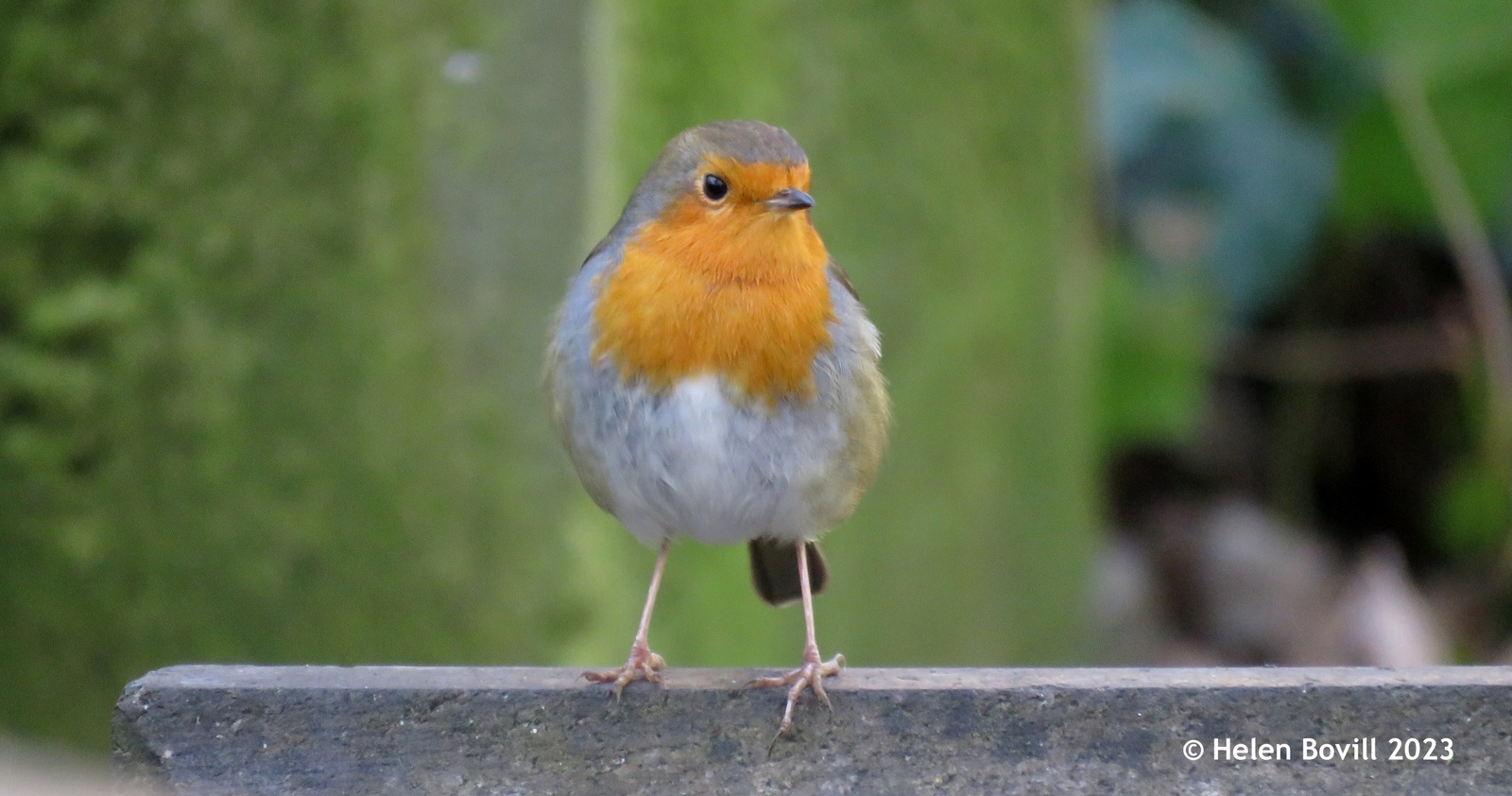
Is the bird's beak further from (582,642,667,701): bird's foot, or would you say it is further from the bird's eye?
(582,642,667,701): bird's foot

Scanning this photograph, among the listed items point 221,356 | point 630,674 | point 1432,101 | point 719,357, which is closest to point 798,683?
point 630,674

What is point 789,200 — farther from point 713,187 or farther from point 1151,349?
point 1151,349

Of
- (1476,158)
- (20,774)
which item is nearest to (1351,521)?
(1476,158)

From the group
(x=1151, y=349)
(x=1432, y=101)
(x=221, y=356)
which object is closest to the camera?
(x=221, y=356)

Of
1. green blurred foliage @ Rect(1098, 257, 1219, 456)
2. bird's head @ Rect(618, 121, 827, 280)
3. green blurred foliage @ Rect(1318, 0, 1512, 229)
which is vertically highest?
green blurred foliage @ Rect(1318, 0, 1512, 229)

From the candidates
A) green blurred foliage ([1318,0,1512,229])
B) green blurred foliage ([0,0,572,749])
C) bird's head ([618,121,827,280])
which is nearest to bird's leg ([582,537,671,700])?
bird's head ([618,121,827,280])

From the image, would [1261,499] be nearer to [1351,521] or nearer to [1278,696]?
[1351,521]

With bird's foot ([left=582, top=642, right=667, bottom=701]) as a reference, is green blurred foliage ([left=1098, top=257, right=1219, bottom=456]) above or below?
above
